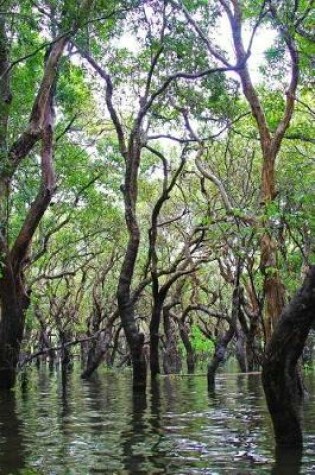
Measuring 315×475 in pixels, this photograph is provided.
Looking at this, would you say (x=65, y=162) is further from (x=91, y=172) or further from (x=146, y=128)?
(x=146, y=128)

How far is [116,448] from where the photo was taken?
7684mm

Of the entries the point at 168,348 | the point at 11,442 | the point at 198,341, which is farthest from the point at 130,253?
the point at 198,341

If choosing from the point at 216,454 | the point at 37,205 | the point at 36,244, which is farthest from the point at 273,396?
the point at 36,244

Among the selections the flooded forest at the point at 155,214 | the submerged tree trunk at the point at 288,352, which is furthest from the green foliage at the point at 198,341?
the submerged tree trunk at the point at 288,352

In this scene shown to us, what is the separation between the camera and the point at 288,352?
6.25 metres

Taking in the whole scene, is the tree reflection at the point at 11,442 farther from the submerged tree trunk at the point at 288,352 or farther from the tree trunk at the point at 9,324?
the submerged tree trunk at the point at 288,352

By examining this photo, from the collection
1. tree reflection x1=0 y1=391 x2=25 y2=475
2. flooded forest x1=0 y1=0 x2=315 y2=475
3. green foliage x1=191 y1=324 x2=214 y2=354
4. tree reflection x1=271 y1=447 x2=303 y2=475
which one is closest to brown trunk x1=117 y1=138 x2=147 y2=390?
flooded forest x1=0 y1=0 x2=315 y2=475

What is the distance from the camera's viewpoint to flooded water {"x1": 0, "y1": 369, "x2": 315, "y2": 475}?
6.52m

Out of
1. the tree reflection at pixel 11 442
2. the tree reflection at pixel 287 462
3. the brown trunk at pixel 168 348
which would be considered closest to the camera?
the tree reflection at pixel 287 462

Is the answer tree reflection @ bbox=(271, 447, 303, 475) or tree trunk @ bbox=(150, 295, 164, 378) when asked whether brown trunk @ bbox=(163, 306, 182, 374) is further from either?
tree reflection @ bbox=(271, 447, 303, 475)

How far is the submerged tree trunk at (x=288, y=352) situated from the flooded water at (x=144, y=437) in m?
0.63

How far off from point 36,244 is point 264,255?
12.4 metres

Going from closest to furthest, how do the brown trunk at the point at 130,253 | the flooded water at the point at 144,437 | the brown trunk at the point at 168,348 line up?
the flooded water at the point at 144,437 → the brown trunk at the point at 130,253 → the brown trunk at the point at 168,348

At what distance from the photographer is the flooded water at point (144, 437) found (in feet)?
21.4
